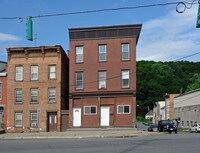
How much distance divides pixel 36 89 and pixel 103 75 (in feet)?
28.9

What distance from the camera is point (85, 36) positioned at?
157 ft

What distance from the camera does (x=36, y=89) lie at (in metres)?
47.9

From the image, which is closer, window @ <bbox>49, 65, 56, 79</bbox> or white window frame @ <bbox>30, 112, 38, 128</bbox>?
white window frame @ <bbox>30, 112, 38, 128</bbox>

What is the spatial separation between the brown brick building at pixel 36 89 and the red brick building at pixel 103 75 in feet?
5.68

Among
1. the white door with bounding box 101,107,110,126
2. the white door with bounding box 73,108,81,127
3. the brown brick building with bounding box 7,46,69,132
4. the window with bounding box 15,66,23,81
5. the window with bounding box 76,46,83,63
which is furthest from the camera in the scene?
the window with bounding box 15,66,23,81

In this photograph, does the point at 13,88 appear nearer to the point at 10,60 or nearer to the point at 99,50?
the point at 10,60

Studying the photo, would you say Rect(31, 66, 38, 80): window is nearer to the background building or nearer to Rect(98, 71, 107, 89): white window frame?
Rect(98, 71, 107, 89): white window frame

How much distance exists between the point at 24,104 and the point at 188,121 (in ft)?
126

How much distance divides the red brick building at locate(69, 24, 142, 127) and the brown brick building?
1.73 meters

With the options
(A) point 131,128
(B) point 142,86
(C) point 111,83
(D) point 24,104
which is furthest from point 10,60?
(B) point 142,86

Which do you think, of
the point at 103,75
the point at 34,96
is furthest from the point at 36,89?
the point at 103,75

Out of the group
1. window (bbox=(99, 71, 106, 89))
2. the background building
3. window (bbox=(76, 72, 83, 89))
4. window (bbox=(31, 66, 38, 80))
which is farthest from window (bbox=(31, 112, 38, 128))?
the background building

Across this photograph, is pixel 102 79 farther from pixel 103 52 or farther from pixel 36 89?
pixel 36 89

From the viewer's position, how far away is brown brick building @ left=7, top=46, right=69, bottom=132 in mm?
47156
